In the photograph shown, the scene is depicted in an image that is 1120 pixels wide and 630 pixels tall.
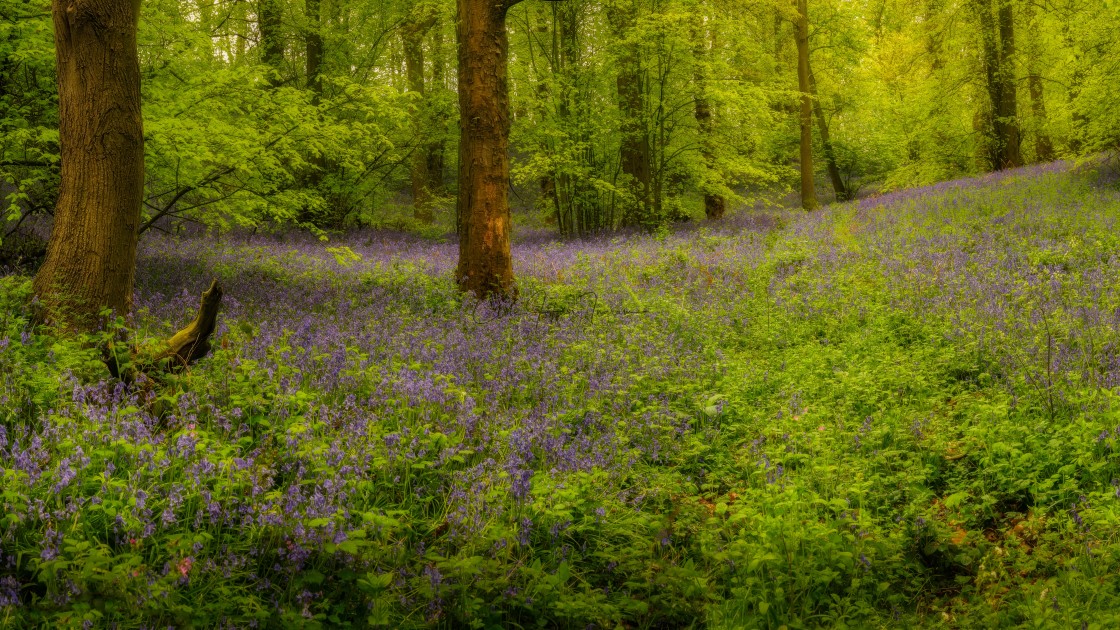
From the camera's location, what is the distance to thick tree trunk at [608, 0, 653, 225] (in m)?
16.3

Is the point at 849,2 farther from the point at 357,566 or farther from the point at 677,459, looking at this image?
the point at 357,566

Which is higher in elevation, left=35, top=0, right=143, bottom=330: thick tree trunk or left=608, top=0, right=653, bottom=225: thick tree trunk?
left=608, top=0, right=653, bottom=225: thick tree trunk

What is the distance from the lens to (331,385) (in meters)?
4.91

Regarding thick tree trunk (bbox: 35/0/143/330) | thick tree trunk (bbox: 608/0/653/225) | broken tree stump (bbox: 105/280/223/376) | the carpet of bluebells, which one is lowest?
the carpet of bluebells

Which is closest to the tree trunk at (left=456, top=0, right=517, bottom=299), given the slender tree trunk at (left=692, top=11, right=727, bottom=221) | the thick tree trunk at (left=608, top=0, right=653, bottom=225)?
the thick tree trunk at (left=608, top=0, right=653, bottom=225)

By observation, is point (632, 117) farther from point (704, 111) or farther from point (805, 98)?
point (805, 98)

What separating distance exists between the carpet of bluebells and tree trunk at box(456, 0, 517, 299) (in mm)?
1086

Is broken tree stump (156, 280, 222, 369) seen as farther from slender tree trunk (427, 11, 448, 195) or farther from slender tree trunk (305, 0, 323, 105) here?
slender tree trunk (427, 11, 448, 195)

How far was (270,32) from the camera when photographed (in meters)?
17.6

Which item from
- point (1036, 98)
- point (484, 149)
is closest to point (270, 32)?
point (484, 149)

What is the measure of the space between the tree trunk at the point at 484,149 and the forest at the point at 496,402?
0.04 meters

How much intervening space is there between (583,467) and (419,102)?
17.4 meters

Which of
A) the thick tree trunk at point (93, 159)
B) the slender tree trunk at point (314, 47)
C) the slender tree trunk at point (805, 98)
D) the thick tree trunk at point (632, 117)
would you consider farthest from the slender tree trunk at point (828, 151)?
the thick tree trunk at point (93, 159)

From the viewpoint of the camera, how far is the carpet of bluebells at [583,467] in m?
2.98
